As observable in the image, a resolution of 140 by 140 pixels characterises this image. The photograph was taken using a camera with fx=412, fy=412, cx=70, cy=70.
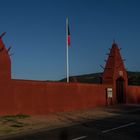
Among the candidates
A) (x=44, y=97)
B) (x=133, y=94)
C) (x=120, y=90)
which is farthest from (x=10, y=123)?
(x=133, y=94)

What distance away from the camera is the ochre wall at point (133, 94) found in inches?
1874

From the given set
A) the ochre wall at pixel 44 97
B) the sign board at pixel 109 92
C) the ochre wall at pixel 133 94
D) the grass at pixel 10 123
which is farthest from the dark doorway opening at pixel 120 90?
the grass at pixel 10 123

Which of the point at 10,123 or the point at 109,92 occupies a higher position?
the point at 109,92

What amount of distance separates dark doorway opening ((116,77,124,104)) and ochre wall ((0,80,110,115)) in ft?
19.0

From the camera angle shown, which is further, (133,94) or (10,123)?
(133,94)

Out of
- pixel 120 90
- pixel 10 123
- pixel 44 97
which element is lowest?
pixel 10 123

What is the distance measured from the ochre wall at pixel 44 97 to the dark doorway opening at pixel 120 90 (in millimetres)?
5776

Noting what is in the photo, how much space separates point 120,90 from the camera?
151 ft

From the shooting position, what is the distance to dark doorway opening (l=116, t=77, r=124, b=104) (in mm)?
45531

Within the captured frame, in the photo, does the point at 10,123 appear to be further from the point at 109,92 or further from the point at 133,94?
the point at 133,94

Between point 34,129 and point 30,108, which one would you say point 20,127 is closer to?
point 34,129

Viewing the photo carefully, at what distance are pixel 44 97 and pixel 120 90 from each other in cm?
1653

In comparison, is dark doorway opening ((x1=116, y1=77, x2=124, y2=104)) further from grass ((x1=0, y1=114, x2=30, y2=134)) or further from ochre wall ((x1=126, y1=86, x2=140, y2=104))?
grass ((x1=0, y1=114, x2=30, y2=134))

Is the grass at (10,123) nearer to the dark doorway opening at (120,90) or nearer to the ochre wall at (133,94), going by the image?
the dark doorway opening at (120,90)
